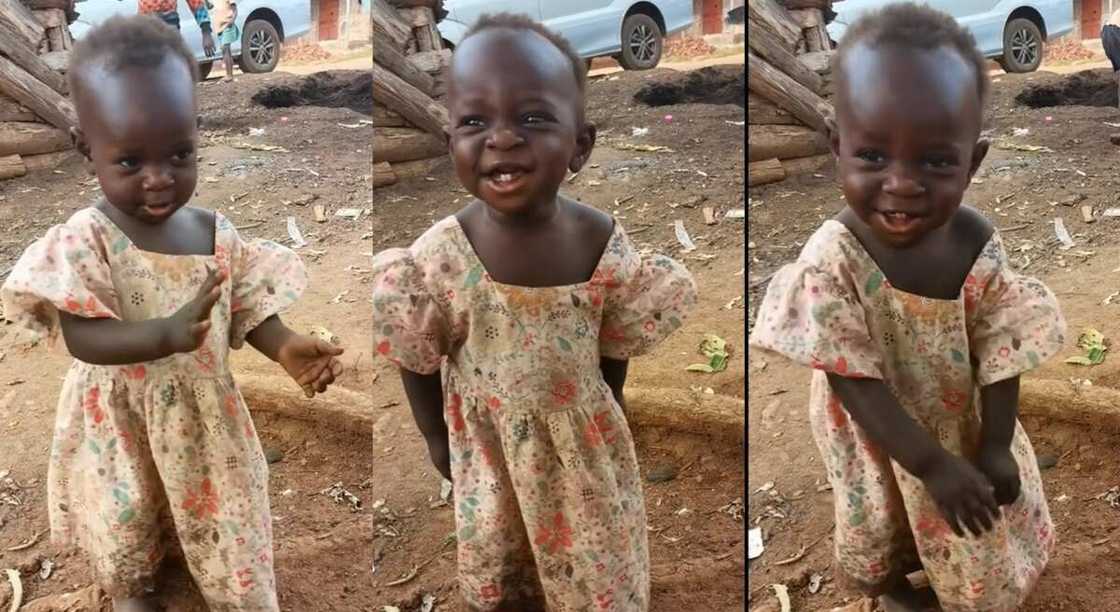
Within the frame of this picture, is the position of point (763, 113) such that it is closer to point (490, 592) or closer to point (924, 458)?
point (924, 458)

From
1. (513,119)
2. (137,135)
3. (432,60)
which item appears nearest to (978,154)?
(513,119)

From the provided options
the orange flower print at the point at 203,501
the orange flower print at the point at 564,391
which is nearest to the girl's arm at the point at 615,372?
the orange flower print at the point at 564,391

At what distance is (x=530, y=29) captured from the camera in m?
2.49

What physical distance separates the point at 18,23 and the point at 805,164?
1.71 m

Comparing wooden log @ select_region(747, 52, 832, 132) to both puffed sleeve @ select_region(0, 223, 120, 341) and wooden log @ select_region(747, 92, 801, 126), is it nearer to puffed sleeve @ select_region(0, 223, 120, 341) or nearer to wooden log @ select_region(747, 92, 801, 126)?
wooden log @ select_region(747, 92, 801, 126)

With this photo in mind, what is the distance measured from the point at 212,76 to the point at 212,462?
2.74ft

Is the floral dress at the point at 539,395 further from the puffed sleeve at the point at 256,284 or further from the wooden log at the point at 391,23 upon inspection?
the wooden log at the point at 391,23

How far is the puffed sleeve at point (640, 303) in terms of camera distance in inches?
101

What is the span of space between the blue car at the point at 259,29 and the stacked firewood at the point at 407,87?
0.19m

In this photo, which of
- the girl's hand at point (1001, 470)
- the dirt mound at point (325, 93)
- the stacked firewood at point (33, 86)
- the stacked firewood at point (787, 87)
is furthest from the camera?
the dirt mound at point (325, 93)

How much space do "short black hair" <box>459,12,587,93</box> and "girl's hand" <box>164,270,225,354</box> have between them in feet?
2.35

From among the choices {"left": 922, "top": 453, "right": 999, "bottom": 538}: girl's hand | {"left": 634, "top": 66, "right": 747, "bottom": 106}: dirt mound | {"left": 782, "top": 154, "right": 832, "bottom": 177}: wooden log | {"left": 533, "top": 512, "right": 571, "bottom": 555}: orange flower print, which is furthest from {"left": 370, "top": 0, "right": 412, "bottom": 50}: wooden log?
{"left": 922, "top": 453, "right": 999, "bottom": 538}: girl's hand

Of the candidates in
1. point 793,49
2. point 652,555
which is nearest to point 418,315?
point 652,555

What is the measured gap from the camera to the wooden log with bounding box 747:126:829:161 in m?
2.57
